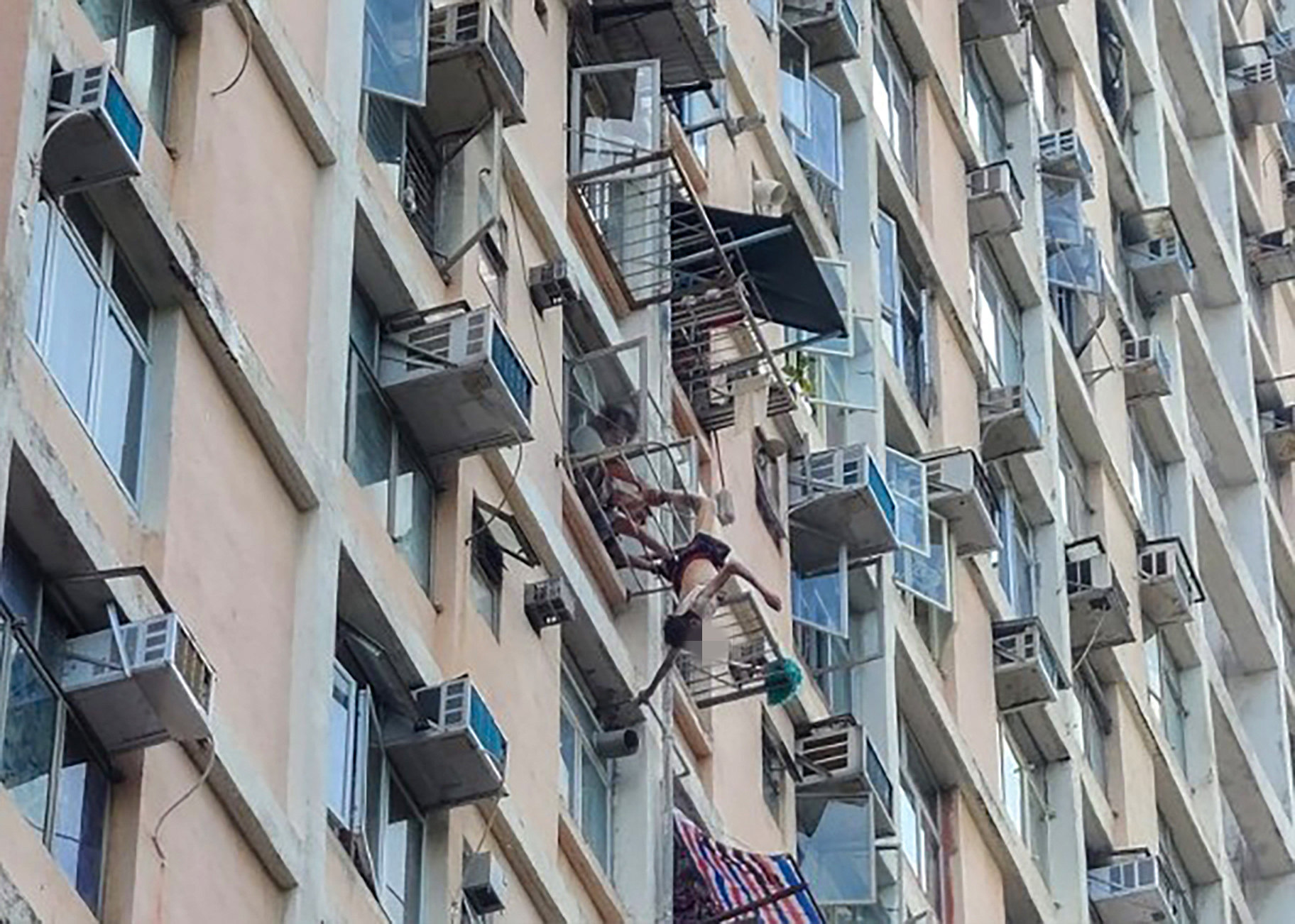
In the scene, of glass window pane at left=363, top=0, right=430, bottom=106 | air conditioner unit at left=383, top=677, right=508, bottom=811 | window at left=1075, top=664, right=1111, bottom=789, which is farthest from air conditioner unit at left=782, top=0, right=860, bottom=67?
air conditioner unit at left=383, top=677, right=508, bottom=811

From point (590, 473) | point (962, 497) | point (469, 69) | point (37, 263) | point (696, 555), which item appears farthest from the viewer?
point (962, 497)

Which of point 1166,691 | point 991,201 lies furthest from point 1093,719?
point 991,201

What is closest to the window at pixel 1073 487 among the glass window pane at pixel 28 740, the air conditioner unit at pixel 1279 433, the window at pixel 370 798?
the air conditioner unit at pixel 1279 433

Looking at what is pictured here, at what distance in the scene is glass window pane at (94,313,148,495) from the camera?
15.2 metres

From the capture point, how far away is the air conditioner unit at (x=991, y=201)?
1184 inches

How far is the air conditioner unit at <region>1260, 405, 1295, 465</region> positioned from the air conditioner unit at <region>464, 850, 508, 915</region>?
2392 cm

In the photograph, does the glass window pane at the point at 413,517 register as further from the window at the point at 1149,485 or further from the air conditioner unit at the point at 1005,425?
the window at the point at 1149,485

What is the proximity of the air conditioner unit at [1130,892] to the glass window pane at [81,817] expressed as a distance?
1546 cm

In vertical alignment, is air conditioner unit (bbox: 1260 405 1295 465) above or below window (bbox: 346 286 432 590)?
above

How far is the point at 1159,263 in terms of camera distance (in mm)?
35906

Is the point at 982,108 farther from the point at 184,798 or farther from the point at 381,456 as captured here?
the point at 184,798

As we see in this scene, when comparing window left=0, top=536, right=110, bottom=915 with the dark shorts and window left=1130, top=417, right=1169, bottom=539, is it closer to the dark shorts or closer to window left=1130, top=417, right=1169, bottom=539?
the dark shorts

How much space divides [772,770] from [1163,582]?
10282 mm

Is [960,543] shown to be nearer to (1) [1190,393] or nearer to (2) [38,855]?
(1) [1190,393]
